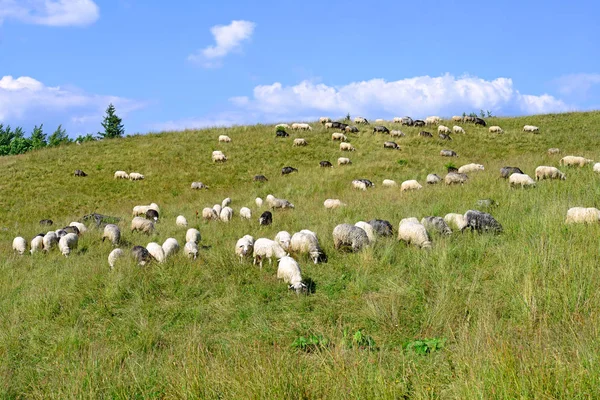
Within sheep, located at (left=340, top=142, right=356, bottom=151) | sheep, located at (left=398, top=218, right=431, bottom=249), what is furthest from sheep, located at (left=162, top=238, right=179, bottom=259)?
sheep, located at (left=340, top=142, right=356, bottom=151)

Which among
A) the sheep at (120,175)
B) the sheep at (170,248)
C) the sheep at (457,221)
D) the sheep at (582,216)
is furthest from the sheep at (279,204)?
the sheep at (120,175)

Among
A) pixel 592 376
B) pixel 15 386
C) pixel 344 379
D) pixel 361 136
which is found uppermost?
pixel 361 136

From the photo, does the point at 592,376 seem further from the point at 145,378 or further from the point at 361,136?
the point at 361,136

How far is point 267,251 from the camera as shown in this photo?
911 cm

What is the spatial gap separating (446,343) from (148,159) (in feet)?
91.0

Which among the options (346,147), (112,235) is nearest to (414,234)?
(112,235)

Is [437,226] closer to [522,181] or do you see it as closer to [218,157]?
[522,181]

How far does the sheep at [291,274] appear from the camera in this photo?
746 centimetres

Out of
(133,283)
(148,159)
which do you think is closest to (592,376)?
(133,283)

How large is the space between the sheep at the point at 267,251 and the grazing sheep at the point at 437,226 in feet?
11.4

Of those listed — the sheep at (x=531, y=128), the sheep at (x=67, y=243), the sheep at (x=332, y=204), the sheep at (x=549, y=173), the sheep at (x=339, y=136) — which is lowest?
the sheep at (x=67, y=243)

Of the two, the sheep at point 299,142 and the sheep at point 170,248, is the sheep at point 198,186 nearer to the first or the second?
the sheep at point 299,142

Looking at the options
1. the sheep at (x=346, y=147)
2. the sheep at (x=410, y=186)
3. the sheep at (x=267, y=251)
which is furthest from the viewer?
the sheep at (x=346, y=147)

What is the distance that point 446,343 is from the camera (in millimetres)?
5148
